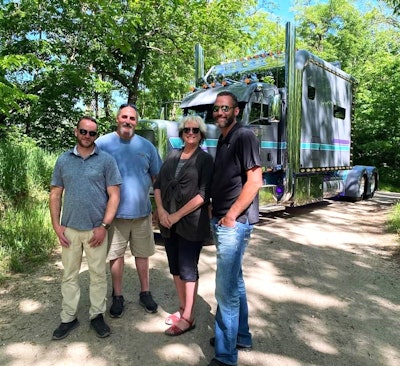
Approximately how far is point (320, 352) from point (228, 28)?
14129 millimetres

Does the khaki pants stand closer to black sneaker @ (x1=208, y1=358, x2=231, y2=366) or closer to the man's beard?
black sneaker @ (x1=208, y1=358, x2=231, y2=366)

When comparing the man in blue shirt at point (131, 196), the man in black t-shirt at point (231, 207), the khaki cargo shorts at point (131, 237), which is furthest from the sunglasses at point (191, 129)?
the khaki cargo shorts at point (131, 237)

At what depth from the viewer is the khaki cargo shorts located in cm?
372

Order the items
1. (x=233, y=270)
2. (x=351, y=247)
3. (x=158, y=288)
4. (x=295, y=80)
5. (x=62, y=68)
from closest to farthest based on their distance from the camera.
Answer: (x=233, y=270)
(x=158, y=288)
(x=351, y=247)
(x=295, y=80)
(x=62, y=68)

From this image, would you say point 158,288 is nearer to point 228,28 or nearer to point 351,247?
point 351,247

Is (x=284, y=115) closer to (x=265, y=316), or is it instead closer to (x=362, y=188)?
(x=265, y=316)

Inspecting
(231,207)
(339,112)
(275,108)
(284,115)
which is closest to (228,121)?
(231,207)

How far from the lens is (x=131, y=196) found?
3.64 m

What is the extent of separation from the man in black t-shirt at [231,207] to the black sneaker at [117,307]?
1.25m

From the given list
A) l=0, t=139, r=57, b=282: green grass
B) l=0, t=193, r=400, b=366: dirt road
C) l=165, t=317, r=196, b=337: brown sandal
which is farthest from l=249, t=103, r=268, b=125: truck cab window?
l=165, t=317, r=196, b=337: brown sandal

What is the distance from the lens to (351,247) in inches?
246

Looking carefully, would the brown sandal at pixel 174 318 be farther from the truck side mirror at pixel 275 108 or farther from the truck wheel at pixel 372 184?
the truck wheel at pixel 372 184

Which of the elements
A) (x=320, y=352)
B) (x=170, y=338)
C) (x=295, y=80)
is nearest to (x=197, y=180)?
(x=170, y=338)

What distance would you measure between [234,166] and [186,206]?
2.03 ft
